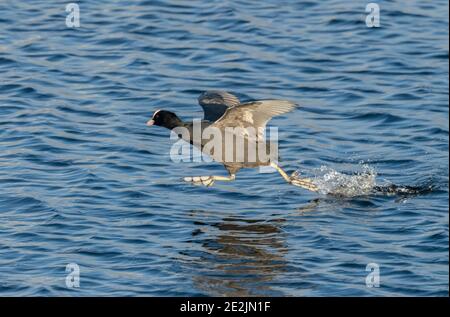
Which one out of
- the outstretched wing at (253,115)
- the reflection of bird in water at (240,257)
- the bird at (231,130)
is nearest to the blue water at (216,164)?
the reflection of bird in water at (240,257)

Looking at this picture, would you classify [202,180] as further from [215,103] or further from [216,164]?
[216,164]

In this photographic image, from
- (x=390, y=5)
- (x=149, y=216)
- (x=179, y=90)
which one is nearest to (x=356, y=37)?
(x=390, y=5)

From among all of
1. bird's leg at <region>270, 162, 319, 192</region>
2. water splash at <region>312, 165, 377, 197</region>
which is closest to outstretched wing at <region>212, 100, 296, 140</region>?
bird's leg at <region>270, 162, 319, 192</region>

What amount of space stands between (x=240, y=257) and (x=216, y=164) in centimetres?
332

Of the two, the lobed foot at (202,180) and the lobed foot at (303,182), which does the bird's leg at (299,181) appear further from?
the lobed foot at (202,180)

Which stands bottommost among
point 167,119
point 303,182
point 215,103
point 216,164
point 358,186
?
point 216,164

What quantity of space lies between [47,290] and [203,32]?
9418mm

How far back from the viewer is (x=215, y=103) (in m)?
11.9

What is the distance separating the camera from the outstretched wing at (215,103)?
11.8 metres

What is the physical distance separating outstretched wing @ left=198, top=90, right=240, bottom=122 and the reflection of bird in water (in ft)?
3.86

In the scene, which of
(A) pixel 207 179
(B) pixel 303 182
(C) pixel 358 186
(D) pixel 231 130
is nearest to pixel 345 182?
(C) pixel 358 186

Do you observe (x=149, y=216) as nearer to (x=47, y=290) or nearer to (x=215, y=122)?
(x=215, y=122)

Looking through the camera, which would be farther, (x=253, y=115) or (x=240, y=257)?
(x=253, y=115)

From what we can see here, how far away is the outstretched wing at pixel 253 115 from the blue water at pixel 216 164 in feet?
3.08
